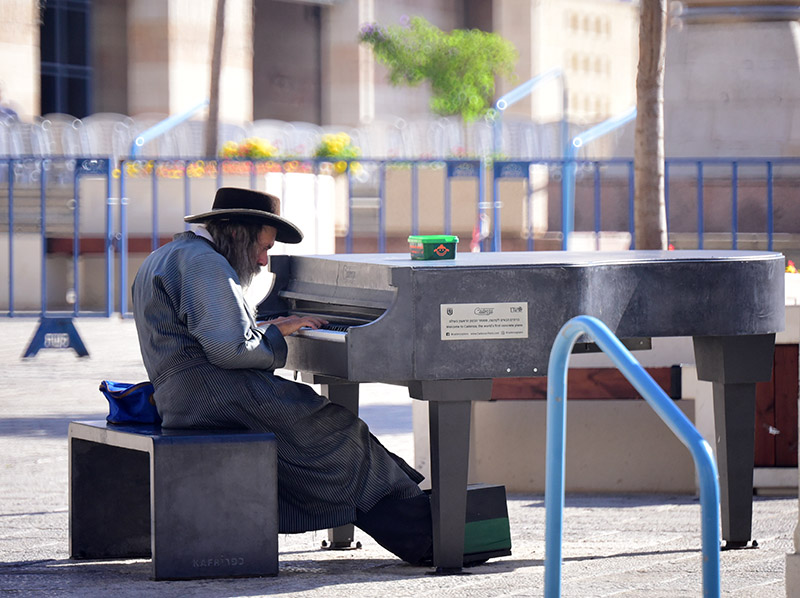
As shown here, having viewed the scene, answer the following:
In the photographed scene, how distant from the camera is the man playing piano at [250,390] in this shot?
4.88 meters

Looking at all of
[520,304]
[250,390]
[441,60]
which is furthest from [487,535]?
[441,60]

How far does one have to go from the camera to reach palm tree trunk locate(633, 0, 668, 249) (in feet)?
31.9

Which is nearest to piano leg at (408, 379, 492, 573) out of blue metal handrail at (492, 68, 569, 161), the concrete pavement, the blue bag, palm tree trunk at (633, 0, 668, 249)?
the concrete pavement

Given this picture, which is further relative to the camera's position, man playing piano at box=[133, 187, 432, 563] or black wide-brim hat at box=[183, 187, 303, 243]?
black wide-brim hat at box=[183, 187, 303, 243]

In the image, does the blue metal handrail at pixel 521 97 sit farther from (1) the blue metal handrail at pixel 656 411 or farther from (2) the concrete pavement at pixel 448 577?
(1) the blue metal handrail at pixel 656 411

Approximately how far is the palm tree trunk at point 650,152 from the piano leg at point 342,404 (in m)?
4.61

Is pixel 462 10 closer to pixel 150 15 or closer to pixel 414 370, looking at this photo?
pixel 150 15

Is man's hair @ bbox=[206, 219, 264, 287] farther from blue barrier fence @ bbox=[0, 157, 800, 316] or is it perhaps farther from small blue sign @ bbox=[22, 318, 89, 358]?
blue barrier fence @ bbox=[0, 157, 800, 316]

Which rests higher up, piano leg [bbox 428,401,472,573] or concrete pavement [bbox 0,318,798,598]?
piano leg [bbox 428,401,472,573]

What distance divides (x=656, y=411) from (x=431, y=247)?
7.41 feet

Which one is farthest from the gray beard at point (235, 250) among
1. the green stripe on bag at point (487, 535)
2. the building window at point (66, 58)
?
the building window at point (66, 58)

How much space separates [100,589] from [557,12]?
46.4 metres

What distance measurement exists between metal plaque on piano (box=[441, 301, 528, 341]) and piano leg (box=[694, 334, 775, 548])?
3.13 ft

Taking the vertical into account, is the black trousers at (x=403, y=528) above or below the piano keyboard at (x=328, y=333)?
below
